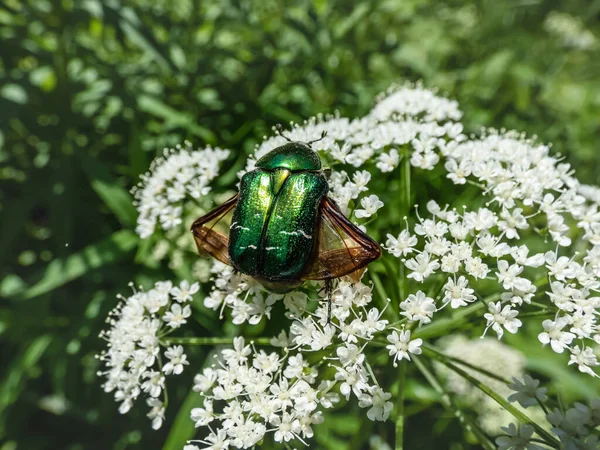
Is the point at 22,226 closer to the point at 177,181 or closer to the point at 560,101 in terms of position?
the point at 177,181

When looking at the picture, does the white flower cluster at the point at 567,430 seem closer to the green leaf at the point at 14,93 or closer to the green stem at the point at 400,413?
the green stem at the point at 400,413

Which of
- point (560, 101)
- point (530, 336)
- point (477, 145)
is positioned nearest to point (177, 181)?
point (477, 145)

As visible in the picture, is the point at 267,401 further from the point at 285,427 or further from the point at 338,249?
the point at 338,249

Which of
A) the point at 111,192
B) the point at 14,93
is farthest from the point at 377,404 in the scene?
the point at 14,93

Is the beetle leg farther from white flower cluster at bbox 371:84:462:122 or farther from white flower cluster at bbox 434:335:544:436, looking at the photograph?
white flower cluster at bbox 434:335:544:436

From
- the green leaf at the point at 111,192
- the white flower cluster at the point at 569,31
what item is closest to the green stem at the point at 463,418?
the green leaf at the point at 111,192
